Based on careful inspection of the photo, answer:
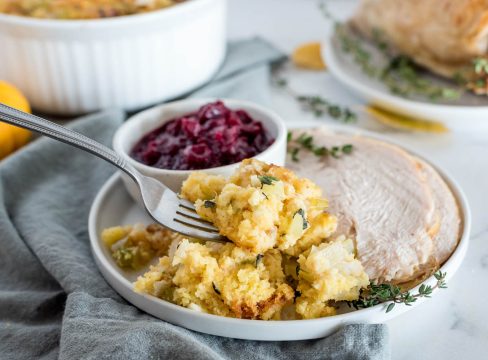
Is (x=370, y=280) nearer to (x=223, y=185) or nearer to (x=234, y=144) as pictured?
(x=223, y=185)

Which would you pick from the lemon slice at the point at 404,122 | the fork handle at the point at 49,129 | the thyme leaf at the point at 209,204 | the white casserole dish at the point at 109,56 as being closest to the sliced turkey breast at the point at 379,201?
the thyme leaf at the point at 209,204

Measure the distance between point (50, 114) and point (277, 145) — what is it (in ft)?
4.27

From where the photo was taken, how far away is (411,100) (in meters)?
2.83

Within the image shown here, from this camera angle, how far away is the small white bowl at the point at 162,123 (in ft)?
6.51

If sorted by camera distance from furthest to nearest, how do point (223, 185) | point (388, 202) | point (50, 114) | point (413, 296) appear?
point (50, 114) → point (388, 202) → point (223, 185) → point (413, 296)

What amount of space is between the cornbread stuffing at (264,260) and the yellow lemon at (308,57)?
174 centimetres

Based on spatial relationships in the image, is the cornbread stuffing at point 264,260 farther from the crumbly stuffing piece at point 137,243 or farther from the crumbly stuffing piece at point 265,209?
the crumbly stuffing piece at point 137,243

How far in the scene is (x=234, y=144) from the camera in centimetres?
206

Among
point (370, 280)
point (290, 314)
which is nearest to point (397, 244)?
point (370, 280)

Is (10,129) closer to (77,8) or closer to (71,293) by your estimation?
(77,8)

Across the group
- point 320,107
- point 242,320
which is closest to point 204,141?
point 242,320

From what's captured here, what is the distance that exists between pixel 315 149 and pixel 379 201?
14.4 inches

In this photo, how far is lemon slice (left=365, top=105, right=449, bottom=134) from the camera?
270 centimetres

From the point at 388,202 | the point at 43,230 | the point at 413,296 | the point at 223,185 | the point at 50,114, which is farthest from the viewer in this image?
the point at 50,114
